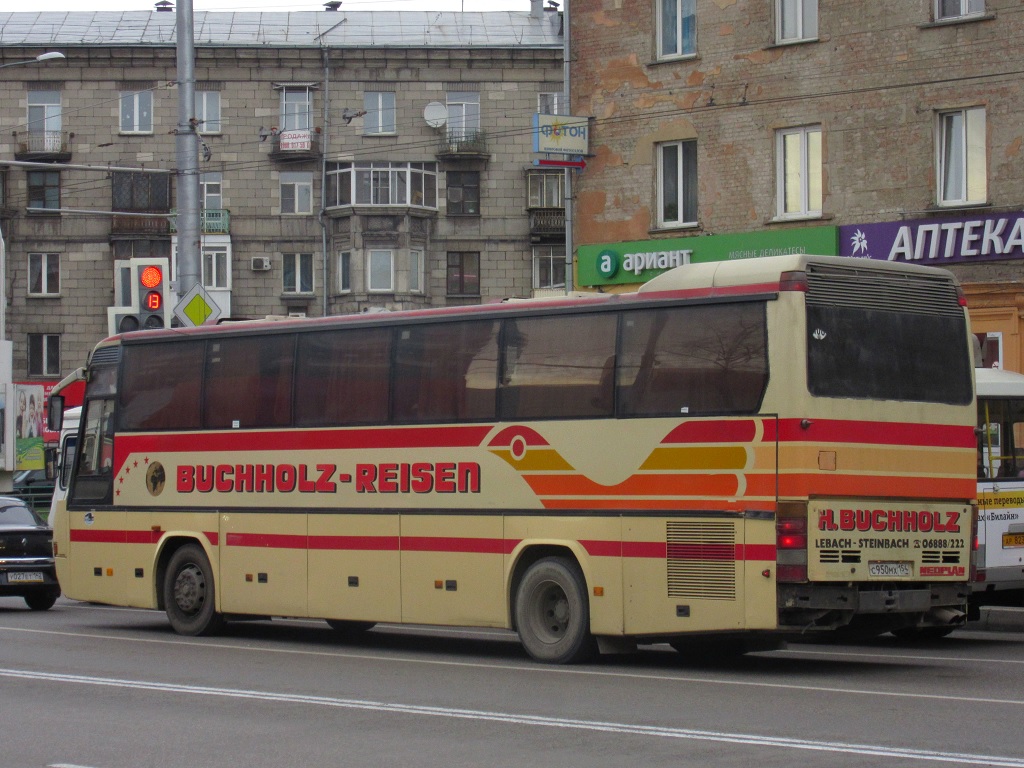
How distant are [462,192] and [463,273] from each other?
2.91m

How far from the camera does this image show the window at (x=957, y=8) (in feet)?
90.8

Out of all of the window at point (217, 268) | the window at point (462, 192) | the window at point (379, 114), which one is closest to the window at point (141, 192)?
the window at point (217, 268)

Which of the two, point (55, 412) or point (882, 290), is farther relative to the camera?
point (55, 412)

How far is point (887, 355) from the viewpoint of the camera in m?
14.0

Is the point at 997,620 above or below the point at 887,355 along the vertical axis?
below

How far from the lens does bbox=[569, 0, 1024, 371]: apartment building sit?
27344 mm

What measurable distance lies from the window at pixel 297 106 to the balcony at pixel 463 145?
480 cm

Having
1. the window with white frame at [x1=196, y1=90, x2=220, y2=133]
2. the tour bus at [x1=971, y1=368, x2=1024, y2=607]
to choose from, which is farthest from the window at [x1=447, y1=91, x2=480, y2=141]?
the tour bus at [x1=971, y1=368, x2=1024, y2=607]

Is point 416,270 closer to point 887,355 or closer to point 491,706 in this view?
point 887,355

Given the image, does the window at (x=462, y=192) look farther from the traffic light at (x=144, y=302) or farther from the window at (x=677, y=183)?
the traffic light at (x=144, y=302)

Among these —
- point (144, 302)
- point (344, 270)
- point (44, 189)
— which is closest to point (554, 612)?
point (144, 302)

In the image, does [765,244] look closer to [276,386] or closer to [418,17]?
[276,386]

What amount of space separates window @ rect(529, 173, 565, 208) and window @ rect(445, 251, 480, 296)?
2.88 meters

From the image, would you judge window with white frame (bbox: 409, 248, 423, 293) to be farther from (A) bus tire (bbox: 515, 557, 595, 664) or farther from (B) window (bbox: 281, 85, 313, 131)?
(A) bus tire (bbox: 515, 557, 595, 664)
